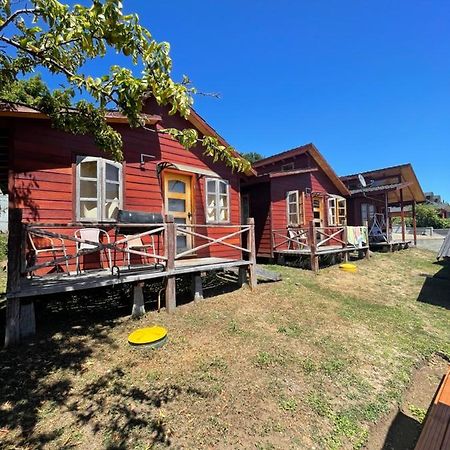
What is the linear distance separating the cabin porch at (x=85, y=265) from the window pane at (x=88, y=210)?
0.82 feet

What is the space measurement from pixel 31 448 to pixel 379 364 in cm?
421

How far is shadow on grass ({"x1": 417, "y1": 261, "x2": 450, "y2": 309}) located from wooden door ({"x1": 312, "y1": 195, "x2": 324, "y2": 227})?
174 inches

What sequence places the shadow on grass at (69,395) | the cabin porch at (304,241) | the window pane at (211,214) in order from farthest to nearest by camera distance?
the cabin porch at (304,241) < the window pane at (211,214) < the shadow on grass at (69,395)

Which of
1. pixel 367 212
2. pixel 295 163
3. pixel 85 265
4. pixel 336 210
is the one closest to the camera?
pixel 85 265

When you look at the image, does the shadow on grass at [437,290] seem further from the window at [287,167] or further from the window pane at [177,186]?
the window pane at [177,186]

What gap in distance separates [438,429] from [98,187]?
5.84 meters

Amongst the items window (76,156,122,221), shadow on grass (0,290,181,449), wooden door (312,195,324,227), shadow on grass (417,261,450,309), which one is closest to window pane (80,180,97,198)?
window (76,156,122,221)

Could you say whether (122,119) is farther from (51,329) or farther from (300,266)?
(300,266)

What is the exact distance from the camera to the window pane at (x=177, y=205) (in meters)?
7.29

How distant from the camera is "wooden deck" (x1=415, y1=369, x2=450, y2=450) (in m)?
1.97

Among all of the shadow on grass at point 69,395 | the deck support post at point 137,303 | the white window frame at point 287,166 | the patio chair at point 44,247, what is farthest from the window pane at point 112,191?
the white window frame at point 287,166

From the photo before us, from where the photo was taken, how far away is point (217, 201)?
26.3 ft

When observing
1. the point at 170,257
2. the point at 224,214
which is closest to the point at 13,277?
the point at 170,257

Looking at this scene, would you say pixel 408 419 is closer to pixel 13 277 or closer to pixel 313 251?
pixel 13 277
